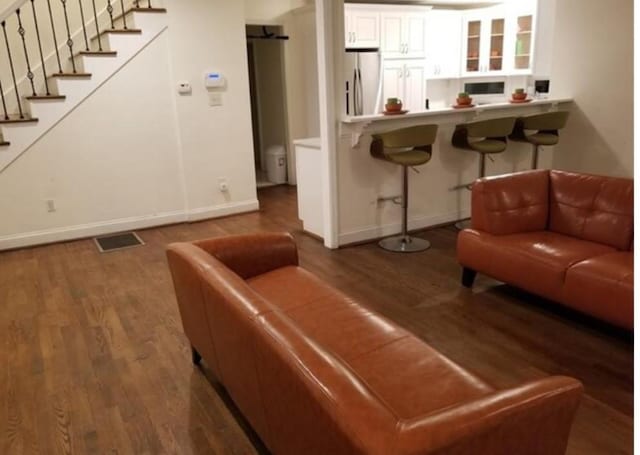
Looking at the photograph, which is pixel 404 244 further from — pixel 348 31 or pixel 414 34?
pixel 414 34

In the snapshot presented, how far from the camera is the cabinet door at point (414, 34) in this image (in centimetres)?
702

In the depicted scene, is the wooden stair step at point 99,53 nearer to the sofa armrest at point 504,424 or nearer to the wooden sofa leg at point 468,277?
the wooden sofa leg at point 468,277

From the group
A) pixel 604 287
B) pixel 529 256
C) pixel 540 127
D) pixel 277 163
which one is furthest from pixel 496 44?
pixel 604 287

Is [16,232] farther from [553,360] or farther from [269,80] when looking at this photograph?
[553,360]

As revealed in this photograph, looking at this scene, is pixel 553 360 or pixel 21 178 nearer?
pixel 553 360

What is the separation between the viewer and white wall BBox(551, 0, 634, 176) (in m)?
4.90

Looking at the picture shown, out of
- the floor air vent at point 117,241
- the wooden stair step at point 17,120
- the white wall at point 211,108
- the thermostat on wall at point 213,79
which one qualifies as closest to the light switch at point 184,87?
the white wall at point 211,108

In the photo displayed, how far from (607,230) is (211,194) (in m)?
3.88

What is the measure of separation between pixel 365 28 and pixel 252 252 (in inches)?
194

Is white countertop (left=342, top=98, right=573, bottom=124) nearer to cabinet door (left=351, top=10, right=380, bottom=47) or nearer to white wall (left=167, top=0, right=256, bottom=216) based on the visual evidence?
white wall (left=167, top=0, right=256, bottom=216)

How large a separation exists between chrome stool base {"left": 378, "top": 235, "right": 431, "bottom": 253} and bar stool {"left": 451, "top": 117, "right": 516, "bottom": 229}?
959 millimetres

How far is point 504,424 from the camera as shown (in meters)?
1.19

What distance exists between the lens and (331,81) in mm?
4102

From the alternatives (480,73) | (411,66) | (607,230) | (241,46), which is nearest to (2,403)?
(607,230)
